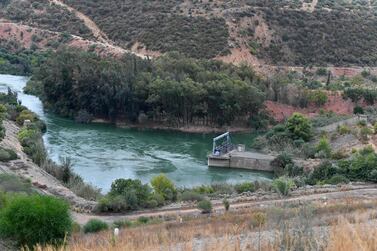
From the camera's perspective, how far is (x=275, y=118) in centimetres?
5900

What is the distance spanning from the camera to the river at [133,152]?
40469 millimetres

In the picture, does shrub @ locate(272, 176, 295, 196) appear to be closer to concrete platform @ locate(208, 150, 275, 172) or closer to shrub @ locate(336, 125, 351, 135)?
concrete platform @ locate(208, 150, 275, 172)

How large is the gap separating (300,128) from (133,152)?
1305 cm

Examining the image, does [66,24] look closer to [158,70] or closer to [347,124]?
[158,70]

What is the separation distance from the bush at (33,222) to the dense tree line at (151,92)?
1542 inches

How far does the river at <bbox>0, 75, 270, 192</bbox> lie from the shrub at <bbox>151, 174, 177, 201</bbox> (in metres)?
4.70

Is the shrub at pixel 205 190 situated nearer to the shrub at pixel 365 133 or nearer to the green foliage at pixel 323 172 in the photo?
the green foliage at pixel 323 172

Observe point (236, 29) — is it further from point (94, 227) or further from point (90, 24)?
point (94, 227)

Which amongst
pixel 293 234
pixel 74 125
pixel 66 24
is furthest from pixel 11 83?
pixel 293 234

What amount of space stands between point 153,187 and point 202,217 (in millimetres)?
9627

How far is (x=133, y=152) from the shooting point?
152 feet

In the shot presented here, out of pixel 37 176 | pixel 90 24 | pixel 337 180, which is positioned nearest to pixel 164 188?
pixel 37 176

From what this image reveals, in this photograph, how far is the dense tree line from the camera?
56.9 m

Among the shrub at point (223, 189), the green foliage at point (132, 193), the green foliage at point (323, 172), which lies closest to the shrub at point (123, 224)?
the green foliage at point (132, 193)
